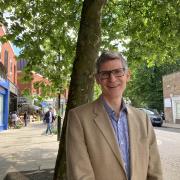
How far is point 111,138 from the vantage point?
2869 millimetres

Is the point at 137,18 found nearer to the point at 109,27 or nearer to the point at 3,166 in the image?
the point at 109,27

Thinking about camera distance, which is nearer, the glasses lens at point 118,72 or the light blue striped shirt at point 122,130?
the light blue striped shirt at point 122,130

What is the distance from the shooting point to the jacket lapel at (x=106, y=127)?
2.83 metres

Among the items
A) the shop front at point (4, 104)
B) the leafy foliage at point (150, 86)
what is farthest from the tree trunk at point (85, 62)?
the leafy foliage at point (150, 86)

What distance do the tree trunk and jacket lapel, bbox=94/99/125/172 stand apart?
4.17 metres

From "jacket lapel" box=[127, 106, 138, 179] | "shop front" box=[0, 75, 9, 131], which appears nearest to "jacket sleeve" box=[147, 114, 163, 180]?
"jacket lapel" box=[127, 106, 138, 179]

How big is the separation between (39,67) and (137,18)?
355 centimetres

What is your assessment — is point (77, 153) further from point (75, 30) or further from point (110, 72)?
point (75, 30)

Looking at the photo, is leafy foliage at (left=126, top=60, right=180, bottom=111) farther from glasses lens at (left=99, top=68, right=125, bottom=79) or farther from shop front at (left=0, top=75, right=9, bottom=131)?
glasses lens at (left=99, top=68, right=125, bottom=79)

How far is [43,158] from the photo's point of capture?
A: 13.2 meters

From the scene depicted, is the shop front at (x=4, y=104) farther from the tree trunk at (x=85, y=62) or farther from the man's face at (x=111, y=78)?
the man's face at (x=111, y=78)

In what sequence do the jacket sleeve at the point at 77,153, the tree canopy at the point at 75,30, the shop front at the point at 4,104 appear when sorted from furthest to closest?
1. the shop front at the point at 4,104
2. the tree canopy at the point at 75,30
3. the jacket sleeve at the point at 77,153

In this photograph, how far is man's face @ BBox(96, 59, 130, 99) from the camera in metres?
3.03

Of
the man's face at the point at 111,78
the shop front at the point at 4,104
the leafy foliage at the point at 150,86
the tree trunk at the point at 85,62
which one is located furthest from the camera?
the leafy foliage at the point at 150,86
